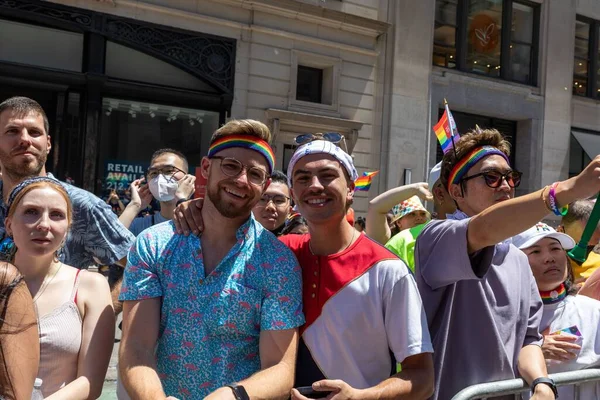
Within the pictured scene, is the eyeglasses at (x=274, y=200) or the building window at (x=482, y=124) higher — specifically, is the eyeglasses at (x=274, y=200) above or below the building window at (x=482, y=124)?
below

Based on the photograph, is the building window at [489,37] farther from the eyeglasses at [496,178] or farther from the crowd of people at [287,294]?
the crowd of people at [287,294]

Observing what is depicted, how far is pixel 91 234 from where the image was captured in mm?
3375

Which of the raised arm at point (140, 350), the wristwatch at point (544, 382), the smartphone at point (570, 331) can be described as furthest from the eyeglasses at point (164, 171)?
the wristwatch at point (544, 382)

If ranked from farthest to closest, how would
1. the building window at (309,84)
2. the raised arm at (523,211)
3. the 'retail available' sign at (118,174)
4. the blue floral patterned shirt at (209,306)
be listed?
1. the building window at (309,84)
2. the 'retail available' sign at (118,174)
3. the blue floral patterned shirt at (209,306)
4. the raised arm at (523,211)

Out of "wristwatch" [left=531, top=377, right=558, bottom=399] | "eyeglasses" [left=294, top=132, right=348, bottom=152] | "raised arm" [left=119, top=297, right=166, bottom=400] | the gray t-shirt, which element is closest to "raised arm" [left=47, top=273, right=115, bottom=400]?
"raised arm" [left=119, top=297, right=166, bottom=400]

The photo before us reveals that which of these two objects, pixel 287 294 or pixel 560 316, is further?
pixel 560 316

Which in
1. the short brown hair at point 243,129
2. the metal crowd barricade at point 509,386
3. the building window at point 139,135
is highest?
the building window at point 139,135

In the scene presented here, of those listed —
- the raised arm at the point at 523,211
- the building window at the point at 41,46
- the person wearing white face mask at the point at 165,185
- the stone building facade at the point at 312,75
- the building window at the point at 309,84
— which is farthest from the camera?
the building window at the point at 309,84

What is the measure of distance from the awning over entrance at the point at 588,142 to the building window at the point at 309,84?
828 centimetres

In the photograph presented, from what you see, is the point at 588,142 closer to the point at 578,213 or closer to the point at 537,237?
the point at 578,213

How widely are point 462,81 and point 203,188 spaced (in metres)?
14.8

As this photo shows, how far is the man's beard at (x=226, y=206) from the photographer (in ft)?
8.60

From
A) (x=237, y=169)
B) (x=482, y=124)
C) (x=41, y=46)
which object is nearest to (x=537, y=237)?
(x=237, y=169)

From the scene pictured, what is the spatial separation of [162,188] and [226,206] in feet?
7.91
